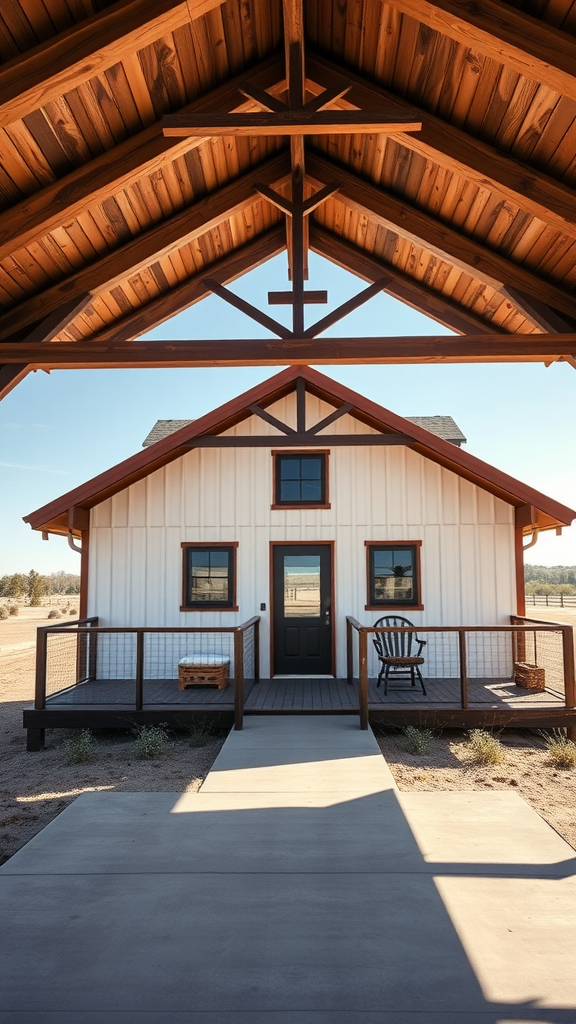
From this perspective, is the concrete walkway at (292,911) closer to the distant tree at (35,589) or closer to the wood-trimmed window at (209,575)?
the wood-trimmed window at (209,575)

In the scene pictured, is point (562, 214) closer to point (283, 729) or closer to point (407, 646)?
point (283, 729)

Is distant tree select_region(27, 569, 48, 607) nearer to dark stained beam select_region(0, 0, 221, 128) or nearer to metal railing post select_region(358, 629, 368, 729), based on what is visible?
metal railing post select_region(358, 629, 368, 729)

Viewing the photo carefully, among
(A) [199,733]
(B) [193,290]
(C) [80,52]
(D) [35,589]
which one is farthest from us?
(D) [35,589]

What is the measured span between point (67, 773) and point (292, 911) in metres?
4.29

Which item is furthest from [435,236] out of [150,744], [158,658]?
[158,658]

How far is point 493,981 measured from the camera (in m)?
2.87

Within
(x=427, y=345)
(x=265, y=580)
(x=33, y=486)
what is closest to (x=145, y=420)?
(x=33, y=486)

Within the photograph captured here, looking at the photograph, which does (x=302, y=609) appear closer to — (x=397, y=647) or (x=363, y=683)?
(x=397, y=647)

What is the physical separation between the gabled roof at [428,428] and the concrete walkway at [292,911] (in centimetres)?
909

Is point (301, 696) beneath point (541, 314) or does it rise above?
beneath

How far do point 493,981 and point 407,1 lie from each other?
203 inches

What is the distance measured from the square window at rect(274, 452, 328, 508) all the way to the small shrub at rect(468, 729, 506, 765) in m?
4.14

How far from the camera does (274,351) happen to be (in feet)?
19.5

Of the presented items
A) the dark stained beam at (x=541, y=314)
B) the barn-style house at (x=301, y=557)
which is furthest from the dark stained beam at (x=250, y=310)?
the barn-style house at (x=301, y=557)
